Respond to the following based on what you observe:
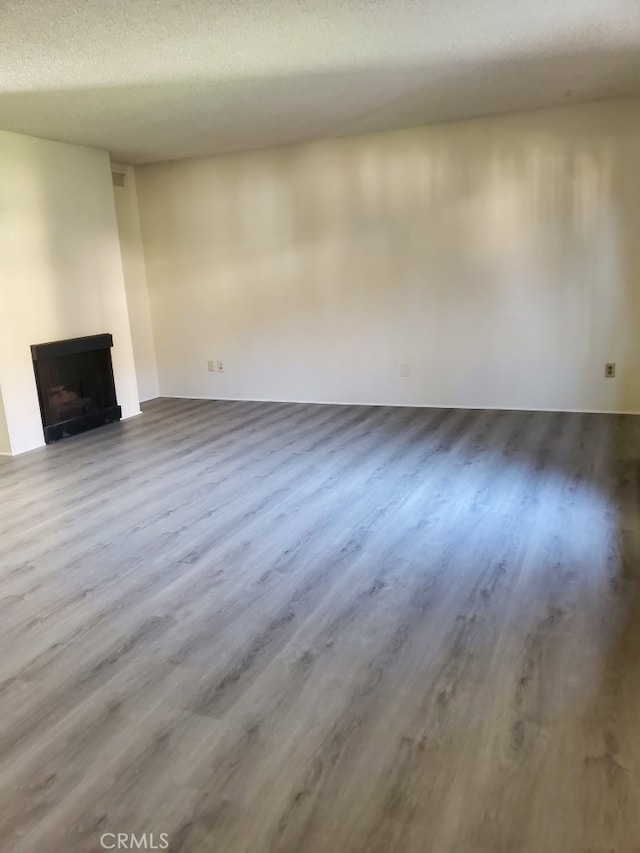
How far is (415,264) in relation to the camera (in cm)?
564

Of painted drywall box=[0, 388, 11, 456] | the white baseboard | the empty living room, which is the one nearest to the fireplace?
the empty living room

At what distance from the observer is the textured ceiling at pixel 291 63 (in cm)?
290

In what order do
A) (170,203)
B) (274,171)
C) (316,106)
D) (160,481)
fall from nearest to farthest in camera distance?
(160,481) → (316,106) → (274,171) → (170,203)

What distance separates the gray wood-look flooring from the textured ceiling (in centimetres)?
242

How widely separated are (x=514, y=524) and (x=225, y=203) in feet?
15.0

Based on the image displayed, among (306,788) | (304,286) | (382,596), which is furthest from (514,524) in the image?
(304,286)

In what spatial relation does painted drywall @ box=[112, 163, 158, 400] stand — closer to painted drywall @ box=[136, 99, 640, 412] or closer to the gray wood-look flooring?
painted drywall @ box=[136, 99, 640, 412]

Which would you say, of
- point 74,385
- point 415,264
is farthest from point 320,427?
point 74,385

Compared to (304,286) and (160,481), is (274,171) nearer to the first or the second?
(304,286)

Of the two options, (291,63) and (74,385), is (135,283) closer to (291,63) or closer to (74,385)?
(74,385)

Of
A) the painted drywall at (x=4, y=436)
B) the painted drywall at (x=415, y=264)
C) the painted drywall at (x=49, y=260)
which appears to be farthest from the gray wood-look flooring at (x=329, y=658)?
the painted drywall at (x=415, y=264)

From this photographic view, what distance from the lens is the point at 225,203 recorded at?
20.6ft

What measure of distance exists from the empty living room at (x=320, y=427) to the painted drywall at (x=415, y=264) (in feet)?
0.09

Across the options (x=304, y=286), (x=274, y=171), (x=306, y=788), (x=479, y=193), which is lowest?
(x=306, y=788)
